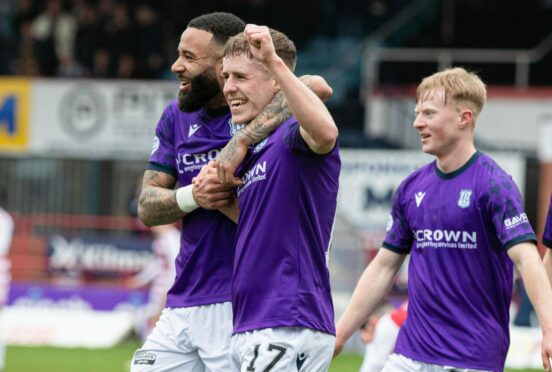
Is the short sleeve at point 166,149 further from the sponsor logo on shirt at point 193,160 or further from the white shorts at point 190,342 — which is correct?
the white shorts at point 190,342

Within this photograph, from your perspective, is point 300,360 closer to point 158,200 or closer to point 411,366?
point 411,366

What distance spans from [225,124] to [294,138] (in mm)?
956

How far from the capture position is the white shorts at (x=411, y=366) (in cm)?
636

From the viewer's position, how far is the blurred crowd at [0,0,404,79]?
2386 cm

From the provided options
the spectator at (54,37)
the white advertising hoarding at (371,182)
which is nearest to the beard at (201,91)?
the white advertising hoarding at (371,182)

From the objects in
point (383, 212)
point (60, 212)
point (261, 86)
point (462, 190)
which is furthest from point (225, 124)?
point (60, 212)

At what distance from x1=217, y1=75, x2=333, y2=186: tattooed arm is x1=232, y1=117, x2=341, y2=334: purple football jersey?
43mm

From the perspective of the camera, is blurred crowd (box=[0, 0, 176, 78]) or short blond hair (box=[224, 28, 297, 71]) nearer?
short blond hair (box=[224, 28, 297, 71])

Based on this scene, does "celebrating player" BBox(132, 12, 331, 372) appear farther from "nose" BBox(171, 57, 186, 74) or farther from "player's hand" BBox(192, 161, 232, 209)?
"player's hand" BBox(192, 161, 232, 209)

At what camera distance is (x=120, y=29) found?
24.1m

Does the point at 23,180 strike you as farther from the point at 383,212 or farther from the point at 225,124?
the point at 225,124

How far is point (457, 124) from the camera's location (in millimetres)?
6504

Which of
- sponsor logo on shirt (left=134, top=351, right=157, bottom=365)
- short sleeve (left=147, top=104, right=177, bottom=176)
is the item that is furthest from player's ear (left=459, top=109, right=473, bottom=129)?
sponsor logo on shirt (left=134, top=351, right=157, bottom=365)

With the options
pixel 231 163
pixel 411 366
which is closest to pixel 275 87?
pixel 231 163
